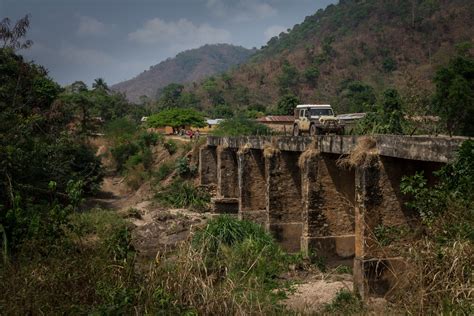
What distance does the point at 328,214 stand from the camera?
15.0m

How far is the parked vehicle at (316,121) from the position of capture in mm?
19748

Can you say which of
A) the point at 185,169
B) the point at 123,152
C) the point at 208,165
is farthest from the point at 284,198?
the point at 123,152

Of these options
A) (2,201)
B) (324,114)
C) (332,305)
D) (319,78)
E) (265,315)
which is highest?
(319,78)

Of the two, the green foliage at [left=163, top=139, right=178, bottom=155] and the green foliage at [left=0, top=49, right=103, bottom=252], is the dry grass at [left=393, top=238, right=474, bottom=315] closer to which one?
the green foliage at [left=0, top=49, right=103, bottom=252]

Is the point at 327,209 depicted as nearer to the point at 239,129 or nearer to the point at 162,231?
the point at 162,231

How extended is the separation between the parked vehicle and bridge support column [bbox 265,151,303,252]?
2649 millimetres

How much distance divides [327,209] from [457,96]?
1641cm

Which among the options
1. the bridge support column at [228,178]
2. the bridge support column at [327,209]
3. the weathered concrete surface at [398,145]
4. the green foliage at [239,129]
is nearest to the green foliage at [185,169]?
the green foliage at [239,129]

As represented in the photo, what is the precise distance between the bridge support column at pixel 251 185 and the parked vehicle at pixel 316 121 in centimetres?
220

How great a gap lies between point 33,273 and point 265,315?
332 cm

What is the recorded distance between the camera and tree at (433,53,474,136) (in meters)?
27.5

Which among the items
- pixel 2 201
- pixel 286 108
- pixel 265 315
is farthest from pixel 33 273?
pixel 286 108

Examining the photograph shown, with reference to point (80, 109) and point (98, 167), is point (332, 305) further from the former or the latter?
point (80, 109)

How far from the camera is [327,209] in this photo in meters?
15.0
